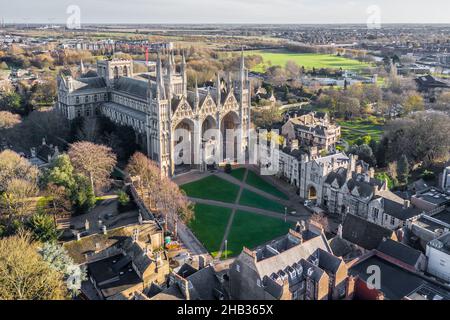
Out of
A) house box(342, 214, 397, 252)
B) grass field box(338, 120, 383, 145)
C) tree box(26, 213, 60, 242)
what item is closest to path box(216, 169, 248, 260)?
house box(342, 214, 397, 252)

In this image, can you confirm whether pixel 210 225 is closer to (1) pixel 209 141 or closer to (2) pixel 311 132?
(1) pixel 209 141

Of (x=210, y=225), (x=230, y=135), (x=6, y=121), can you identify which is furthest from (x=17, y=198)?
(x=230, y=135)

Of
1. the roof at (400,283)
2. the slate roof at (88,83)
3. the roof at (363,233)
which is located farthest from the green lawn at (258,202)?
the slate roof at (88,83)

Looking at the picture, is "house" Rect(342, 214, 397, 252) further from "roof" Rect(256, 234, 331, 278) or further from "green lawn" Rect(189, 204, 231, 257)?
"green lawn" Rect(189, 204, 231, 257)

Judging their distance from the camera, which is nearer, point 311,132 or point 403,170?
point 403,170

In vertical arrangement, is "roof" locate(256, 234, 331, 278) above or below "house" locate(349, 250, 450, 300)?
above
